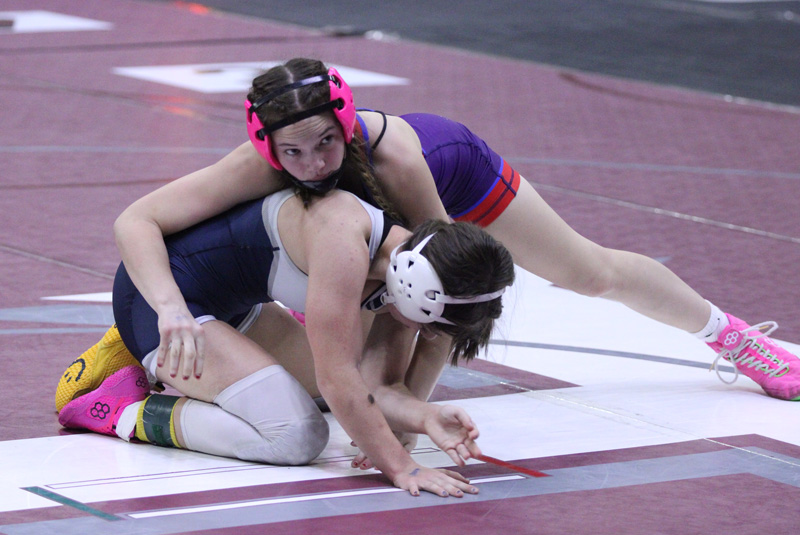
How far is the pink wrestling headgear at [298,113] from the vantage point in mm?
3162

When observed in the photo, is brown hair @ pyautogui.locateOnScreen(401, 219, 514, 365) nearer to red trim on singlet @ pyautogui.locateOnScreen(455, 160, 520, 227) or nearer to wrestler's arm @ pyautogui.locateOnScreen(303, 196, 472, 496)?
wrestler's arm @ pyautogui.locateOnScreen(303, 196, 472, 496)

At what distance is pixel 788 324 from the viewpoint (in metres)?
4.78

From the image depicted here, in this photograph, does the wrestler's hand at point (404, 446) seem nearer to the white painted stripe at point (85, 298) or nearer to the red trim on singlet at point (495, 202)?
the red trim on singlet at point (495, 202)

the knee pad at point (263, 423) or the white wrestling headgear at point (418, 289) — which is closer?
the white wrestling headgear at point (418, 289)

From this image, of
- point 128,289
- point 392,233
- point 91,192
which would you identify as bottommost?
point 91,192

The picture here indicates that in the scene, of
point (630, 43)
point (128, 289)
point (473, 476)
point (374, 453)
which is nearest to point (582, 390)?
point (473, 476)

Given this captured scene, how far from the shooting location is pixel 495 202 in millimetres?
3873

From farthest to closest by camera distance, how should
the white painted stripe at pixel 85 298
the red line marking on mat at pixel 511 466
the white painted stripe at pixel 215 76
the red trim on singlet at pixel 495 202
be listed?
the white painted stripe at pixel 215 76, the white painted stripe at pixel 85 298, the red trim on singlet at pixel 495 202, the red line marking on mat at pixel 511 466

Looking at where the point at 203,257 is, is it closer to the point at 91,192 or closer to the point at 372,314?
the point at 372,314

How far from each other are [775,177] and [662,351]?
3240 millimetres

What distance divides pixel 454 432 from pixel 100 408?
1.03 m

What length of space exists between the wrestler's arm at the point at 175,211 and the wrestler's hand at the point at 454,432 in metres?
0.62

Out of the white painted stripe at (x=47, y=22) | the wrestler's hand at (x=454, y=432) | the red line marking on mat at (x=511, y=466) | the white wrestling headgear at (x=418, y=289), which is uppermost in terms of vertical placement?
the white wrestling headgear at (x=418, y=289)

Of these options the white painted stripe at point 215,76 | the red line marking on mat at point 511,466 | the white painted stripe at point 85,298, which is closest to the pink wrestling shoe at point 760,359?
the red line marking on mat at point 511,466
